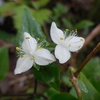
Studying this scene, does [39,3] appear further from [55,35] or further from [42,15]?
[55,35]

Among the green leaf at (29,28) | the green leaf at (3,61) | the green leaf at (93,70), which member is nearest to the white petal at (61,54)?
the green leaf at (29,28)

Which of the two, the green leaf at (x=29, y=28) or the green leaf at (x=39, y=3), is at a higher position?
the green leaf at (x=29, y=28)

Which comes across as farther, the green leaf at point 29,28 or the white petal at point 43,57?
the green leaf at point 29,28

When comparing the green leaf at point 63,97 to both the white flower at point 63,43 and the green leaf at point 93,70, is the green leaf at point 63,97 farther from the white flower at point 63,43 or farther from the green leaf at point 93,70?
the green leaf at point 93,70

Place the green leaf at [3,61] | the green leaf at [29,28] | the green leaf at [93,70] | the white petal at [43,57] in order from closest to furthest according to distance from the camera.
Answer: the white petal at [43,57]
the green leaf at [29,28]
the green leaf at [3,61]
the green leaf at [93,70]

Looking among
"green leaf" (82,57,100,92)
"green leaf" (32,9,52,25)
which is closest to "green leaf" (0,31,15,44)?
"green leaf" (32,9,52,25)

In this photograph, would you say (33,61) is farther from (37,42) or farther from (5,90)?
(5,90)
